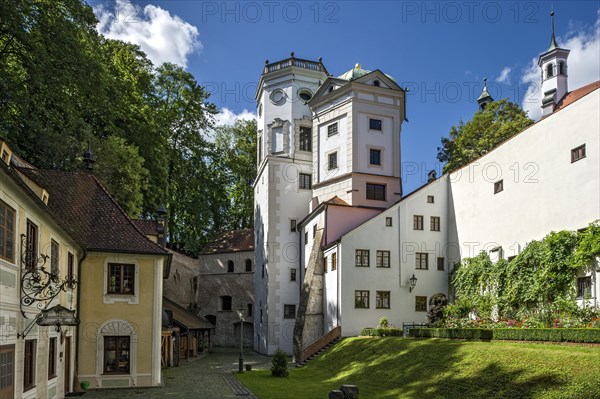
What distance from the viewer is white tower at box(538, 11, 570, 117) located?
56750 millimetres

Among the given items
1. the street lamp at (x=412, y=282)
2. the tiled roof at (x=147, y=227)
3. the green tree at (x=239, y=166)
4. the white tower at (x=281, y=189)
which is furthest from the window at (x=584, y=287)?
the green tree at (x=239, y=166)

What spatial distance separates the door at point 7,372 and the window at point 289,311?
95.7 feet

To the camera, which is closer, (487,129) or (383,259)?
(383,259)

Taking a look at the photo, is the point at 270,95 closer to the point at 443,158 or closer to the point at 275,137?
the point at 275,137

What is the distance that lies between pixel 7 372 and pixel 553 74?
60.4m

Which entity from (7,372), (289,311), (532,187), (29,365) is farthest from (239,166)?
(7,372)

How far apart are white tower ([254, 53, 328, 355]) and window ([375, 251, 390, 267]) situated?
31.5ft

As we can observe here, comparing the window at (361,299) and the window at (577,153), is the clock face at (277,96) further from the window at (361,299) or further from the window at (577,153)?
the window at (577,153)

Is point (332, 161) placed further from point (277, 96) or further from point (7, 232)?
point (7, 232)

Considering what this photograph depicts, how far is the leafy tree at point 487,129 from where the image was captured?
1658 inches

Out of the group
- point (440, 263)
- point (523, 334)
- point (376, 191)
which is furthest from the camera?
point (376, 191)

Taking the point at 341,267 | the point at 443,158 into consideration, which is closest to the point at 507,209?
the point at 341,267

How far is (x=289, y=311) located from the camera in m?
40.6

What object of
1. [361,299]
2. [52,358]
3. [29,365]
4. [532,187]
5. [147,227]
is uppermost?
[532,187]
